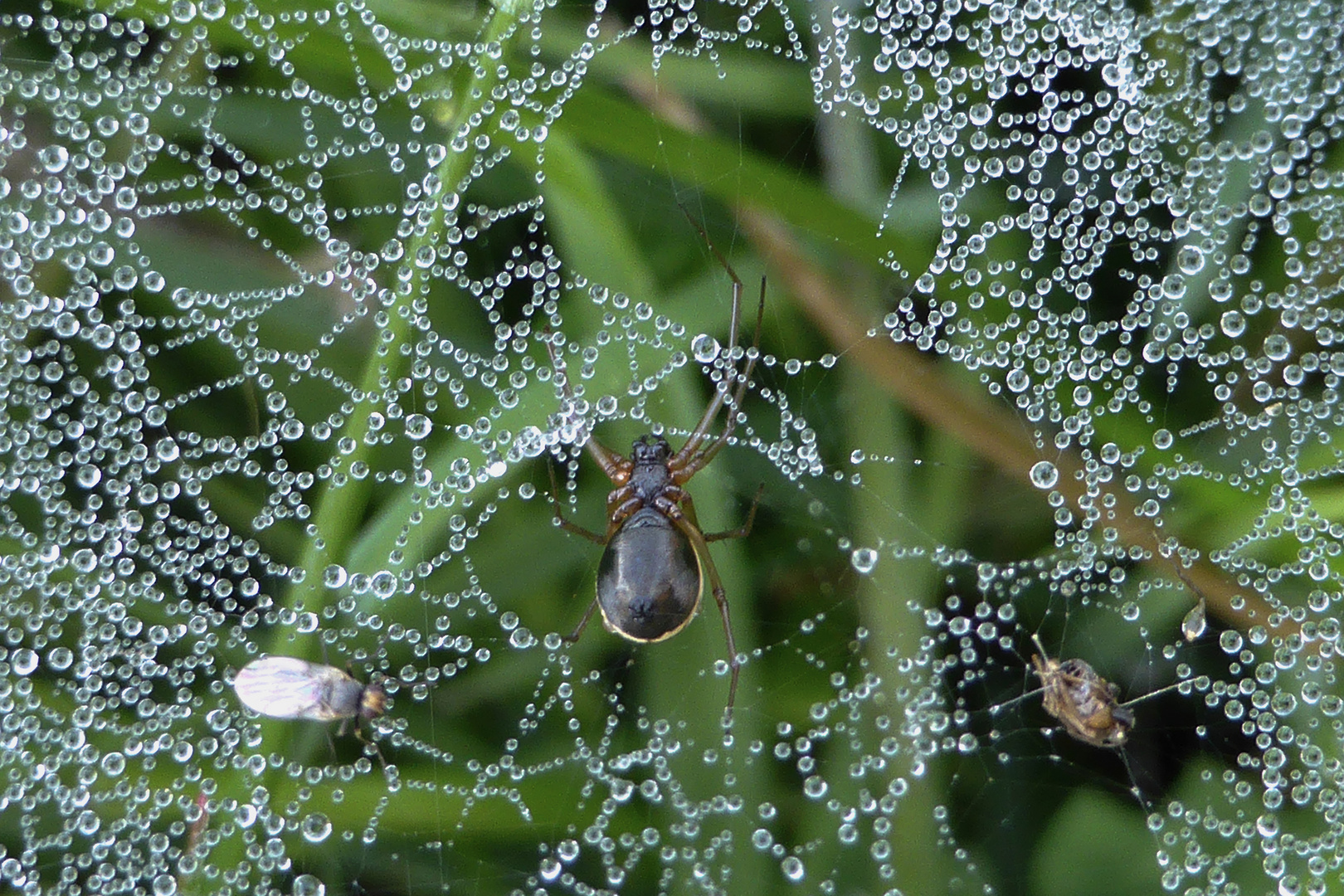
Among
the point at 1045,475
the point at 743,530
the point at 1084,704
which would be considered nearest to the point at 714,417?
the point at 743,530

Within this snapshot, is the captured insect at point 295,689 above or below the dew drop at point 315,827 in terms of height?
above

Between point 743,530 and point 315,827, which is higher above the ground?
point 743,530

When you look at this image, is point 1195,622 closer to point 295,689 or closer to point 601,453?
point 601,453

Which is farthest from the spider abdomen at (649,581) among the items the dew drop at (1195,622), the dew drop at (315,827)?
the dew drop at (1195,622)

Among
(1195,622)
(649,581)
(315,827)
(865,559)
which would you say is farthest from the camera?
(865,559)

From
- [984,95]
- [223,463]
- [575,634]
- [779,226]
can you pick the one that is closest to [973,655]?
[575,634]

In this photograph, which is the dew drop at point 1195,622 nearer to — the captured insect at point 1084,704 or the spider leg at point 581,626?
the captured insect at point 1084,704
